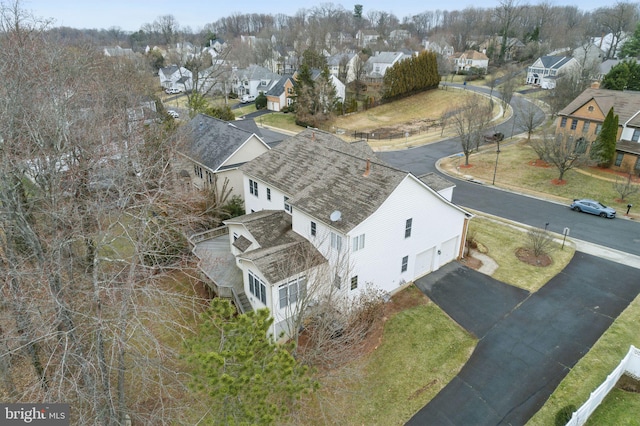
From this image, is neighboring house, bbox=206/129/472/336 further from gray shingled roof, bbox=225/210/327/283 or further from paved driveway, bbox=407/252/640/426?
paved driveway, bbox=407/252/640/426

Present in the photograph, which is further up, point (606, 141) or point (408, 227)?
point (606, 141)

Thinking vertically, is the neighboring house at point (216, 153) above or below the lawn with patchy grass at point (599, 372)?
above

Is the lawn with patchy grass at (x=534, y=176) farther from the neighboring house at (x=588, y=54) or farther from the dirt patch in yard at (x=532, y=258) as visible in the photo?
the neighboring house at (x=588, y=54)

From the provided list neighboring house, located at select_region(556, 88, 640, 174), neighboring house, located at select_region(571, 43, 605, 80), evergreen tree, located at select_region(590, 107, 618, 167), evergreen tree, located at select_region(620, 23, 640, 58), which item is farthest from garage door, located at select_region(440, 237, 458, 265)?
evergreen tree, located at select_region(620, 23, 640, 58)

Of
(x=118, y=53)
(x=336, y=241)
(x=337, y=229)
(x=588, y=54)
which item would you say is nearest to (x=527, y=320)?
(x=336, y=241)

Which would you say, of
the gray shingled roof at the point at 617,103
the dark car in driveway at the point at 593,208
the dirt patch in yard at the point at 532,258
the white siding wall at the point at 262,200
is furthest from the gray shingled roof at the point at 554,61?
the white siding wall at the point at 262,200

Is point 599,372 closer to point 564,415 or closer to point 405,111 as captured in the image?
point 564,415
